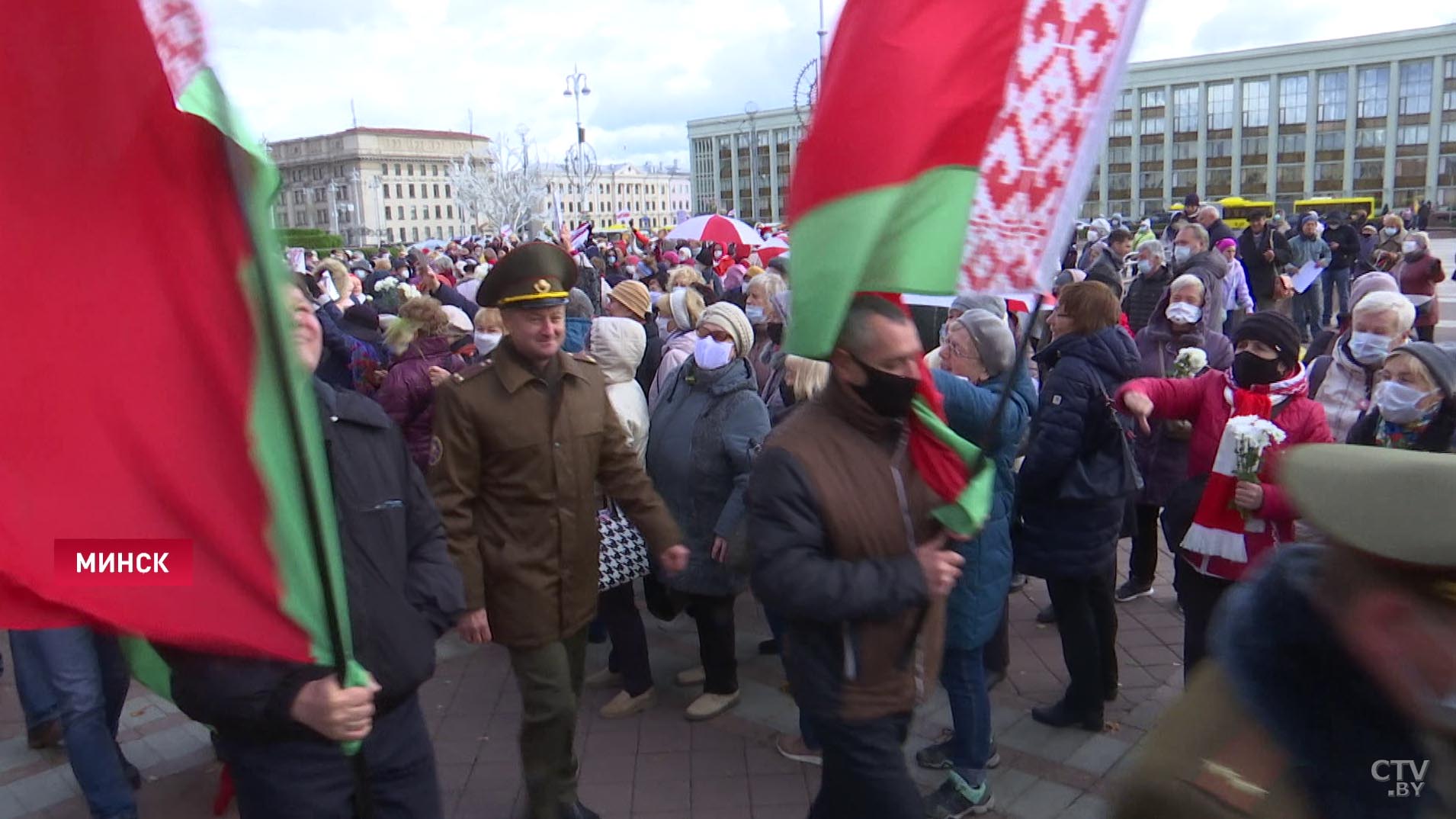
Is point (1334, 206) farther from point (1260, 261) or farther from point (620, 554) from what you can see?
point (620, 554)

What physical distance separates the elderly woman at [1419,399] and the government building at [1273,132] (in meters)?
62.8

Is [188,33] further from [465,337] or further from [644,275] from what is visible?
[644,275]

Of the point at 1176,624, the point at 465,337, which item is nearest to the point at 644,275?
the point at 465,337

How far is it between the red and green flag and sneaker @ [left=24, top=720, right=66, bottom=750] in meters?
4.06

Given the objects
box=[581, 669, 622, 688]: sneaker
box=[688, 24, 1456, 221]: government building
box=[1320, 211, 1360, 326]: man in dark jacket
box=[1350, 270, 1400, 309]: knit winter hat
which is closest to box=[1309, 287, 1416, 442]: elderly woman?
box=[1350, 270, 1400, 309]: knit winter hat

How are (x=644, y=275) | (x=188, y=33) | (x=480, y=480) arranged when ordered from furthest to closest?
→ (x=644, y=275) < (x=480, y=480) < (x=188, y=33)

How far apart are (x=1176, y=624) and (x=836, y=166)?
4239 millimetres

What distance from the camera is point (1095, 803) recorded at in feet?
13.0

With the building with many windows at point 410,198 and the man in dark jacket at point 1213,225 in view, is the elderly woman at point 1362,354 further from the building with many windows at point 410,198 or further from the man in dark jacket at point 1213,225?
the building with many windows at point 410,198

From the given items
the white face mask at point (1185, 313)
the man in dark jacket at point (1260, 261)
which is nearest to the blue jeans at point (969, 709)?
the white face mask at point (1185, 313)

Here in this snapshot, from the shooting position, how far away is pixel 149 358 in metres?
1.92

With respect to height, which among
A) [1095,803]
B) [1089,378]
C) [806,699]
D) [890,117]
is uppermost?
[890,117]

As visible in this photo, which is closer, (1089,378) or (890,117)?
(890,117)

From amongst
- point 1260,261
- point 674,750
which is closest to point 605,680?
point 674,750
